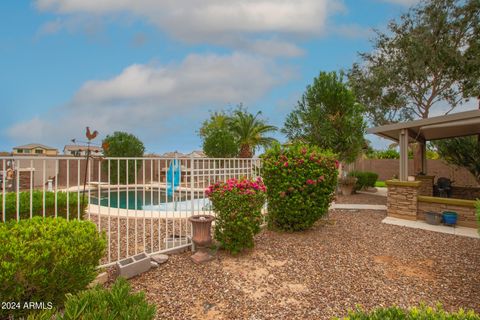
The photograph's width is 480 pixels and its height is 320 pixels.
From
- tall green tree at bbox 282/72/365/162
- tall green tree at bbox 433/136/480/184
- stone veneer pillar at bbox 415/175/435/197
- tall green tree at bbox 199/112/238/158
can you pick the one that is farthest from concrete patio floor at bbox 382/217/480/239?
tall green tree at bbox 199/112/238/158

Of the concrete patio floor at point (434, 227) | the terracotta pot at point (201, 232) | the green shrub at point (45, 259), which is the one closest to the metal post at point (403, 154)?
the concrete patio floor at point (434, 227)

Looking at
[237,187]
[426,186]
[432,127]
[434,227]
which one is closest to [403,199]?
[434,227]

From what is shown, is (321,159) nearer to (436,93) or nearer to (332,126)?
(332,126)

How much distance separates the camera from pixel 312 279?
3.76 metres

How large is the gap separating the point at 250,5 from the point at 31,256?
6838mm

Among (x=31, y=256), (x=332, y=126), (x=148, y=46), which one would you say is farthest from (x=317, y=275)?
(x=332, y=126)

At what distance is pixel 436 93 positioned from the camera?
53.7ft

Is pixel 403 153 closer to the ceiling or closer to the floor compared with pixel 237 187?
closer to the ceiling

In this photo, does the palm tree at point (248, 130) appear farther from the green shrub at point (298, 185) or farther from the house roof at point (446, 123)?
the green shrub at point (298, 185)

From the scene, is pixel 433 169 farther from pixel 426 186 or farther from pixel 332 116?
pixel 332 116

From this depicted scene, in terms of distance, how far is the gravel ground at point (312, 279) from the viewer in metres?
3.08

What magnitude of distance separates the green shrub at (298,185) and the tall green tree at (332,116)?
4.91m

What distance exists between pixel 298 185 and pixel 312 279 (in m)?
2.11

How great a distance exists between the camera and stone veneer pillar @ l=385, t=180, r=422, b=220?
7.61 metres
